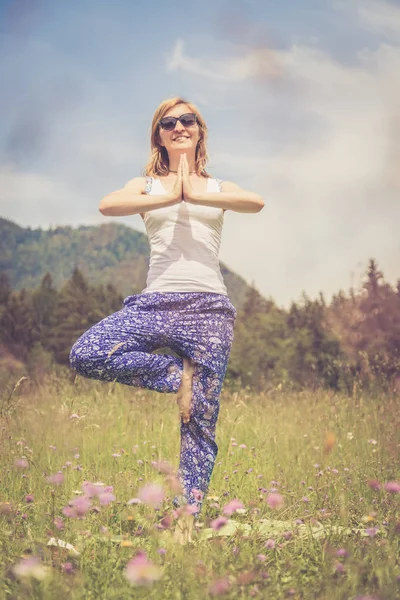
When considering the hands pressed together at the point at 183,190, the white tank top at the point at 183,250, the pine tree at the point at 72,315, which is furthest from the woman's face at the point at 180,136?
the pine tree at the point at 72,315

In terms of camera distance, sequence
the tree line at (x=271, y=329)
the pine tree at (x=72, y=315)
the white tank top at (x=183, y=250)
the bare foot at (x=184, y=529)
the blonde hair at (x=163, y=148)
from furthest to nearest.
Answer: the pine tree at (x=72, y=315)
the tree line at (x=271, y=329)
the blonde hair at (x=163, y=148)
the white tank top at (x=183, y=250)
the bare foot at (x=184, y=529)

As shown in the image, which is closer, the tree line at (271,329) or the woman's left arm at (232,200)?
the woman's left arm at (232,200)

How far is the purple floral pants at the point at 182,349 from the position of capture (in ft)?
10.1

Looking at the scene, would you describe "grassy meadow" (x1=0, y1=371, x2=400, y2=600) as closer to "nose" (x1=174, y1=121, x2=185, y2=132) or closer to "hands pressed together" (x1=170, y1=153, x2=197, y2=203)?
"hands pressed together" (x1=170, y1=153, x2=197, y2=203)

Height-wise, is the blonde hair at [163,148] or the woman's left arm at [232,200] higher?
the blonde hair at [163,148]

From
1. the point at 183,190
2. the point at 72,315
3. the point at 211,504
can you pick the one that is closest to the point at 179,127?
the point at 183,190

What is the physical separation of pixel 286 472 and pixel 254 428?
1.20 m

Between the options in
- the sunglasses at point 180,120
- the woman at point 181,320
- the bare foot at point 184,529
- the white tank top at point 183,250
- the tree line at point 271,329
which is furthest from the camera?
the tree line at point 271,329

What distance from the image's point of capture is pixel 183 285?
3277mm

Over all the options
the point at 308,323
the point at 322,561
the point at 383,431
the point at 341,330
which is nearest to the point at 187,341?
the point at 322,561

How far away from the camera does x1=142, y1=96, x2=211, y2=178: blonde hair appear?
3.68 m

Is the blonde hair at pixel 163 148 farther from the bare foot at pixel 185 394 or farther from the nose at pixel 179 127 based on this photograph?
the bare foot at pixel 185 394

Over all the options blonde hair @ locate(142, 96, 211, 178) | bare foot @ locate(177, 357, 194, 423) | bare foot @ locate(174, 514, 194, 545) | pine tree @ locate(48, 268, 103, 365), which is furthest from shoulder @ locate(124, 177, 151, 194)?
pine tree @ locate(48, 268, 103, 365)

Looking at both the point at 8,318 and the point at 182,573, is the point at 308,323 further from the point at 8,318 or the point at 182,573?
the point at 182,573
